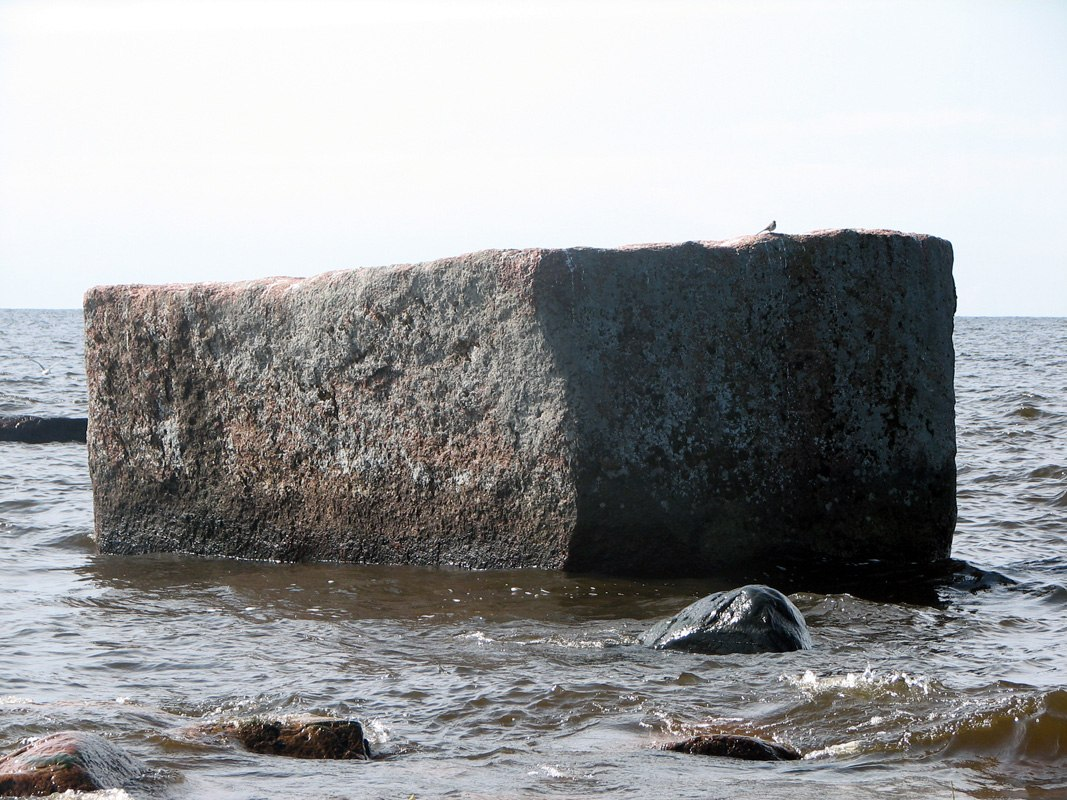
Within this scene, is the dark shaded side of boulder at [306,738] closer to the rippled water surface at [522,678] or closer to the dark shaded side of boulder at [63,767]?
the rippled water surface at [522,678]

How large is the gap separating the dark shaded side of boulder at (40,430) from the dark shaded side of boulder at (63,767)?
341 inches

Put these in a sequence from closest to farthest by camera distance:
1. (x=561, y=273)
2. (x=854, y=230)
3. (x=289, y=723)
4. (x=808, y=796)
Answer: (x=808, y=796), (x=289, y=723), (x=561, y=273), (x=854, y=230)

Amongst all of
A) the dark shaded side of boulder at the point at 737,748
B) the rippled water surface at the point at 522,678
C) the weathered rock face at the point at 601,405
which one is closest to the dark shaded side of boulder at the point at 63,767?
the rippled water surface at the point at 522,678

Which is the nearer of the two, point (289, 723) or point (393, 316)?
point (289, 723)

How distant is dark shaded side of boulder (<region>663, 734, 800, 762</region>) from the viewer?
9.55 feet

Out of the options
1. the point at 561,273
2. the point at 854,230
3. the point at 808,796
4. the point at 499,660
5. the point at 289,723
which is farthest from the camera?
the point at 854,230

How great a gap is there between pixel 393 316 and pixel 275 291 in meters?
0.71

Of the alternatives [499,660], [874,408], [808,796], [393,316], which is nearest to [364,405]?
[393,316]

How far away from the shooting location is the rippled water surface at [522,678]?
2797 mm

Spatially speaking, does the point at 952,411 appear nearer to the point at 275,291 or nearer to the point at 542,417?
the point at 542,417

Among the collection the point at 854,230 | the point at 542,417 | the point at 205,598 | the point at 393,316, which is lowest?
the point at 205,598

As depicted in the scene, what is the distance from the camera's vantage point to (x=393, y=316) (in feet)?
16.7

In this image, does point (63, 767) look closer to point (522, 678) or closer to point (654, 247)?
point (522, 678)

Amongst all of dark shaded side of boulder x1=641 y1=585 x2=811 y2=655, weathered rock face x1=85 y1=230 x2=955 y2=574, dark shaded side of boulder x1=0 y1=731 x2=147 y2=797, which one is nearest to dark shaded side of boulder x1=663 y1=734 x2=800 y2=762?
dark shaded side of boulder x1=641 y1=585 x2=811 y2=655
